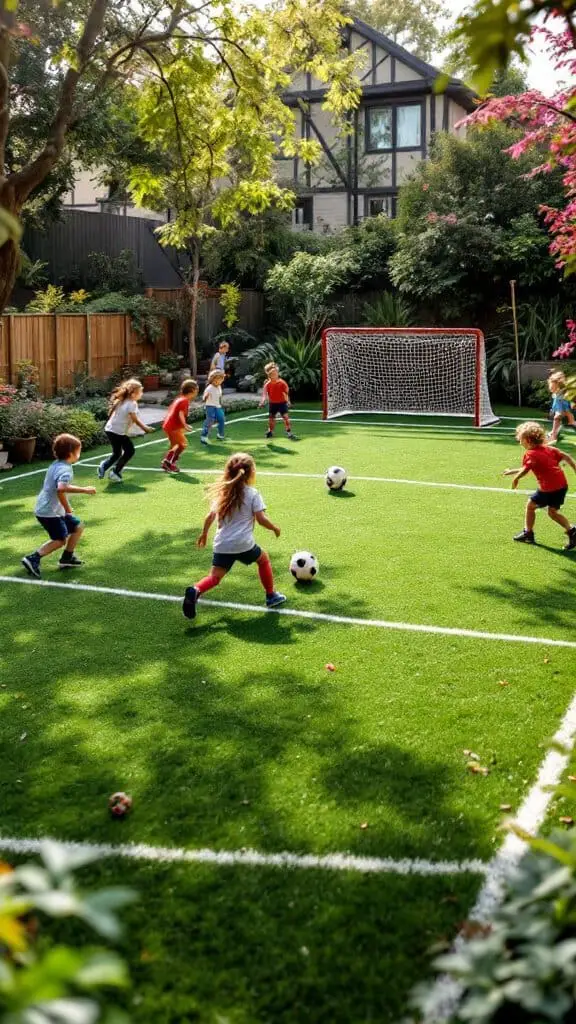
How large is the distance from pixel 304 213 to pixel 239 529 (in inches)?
1235

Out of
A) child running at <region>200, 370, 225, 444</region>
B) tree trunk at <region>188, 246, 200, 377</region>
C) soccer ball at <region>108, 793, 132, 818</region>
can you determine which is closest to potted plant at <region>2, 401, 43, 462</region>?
child running at <region>200, 370, 225, 444</region>

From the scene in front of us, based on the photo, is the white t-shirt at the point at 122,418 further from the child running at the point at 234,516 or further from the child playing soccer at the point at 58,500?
the child running at the point at 234,516

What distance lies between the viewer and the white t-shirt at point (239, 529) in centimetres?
834

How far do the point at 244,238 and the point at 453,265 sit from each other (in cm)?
762

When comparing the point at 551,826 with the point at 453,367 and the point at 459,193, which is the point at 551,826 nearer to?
the point at 453,367

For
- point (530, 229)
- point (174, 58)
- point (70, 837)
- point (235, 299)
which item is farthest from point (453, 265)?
point (70, 837)

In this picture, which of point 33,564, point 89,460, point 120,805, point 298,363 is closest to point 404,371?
point 298,363

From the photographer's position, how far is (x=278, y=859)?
4.56 metres

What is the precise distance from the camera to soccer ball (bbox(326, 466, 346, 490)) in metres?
13.7

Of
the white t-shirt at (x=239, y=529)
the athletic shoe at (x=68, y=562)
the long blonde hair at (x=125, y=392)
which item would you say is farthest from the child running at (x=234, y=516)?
the long blonde hair at (x=125, y=392)

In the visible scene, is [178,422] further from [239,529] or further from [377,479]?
[239,529]

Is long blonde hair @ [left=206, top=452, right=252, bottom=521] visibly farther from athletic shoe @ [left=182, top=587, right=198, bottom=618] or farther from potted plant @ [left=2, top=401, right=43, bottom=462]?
potted plant @ [left=2, top=401, right=43, bottom=462]

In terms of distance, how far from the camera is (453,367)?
25578 millimetres

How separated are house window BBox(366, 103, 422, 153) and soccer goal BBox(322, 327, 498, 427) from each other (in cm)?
1272
